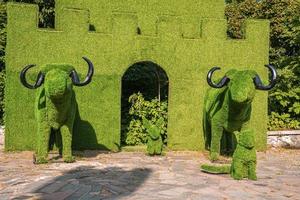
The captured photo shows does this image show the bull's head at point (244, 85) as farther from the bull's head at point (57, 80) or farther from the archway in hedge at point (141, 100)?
the archway in hedge at point (141, 100)

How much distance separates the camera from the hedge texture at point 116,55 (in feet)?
34.8

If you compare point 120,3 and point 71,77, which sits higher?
point 120,3

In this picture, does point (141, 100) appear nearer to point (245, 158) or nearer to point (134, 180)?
point (134, 180)

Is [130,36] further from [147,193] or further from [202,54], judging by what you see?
[147,193]

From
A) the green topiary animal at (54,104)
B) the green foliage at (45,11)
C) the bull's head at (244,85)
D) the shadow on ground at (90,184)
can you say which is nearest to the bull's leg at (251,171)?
the bull's head at (244,85)

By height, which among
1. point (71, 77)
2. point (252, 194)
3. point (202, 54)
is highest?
point (202, 54)

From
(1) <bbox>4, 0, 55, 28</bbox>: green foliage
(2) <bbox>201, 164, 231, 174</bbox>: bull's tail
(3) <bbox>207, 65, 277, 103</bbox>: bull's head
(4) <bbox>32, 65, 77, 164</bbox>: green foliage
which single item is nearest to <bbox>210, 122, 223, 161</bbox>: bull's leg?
(3) <bbox>207, 65, 277, 103</bbox>: bull's head

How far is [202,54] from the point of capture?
11648 millimetres

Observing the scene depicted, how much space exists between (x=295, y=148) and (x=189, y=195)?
7.25 m

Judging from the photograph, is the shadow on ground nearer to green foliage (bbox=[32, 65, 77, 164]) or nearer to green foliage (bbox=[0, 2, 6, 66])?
green foliage (bbox=[32, 65, 77, 164])

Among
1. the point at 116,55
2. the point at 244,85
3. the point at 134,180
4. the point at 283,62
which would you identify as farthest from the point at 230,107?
the point at 283,62

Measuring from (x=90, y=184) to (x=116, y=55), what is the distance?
16.6ft

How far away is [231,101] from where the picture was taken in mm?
8977

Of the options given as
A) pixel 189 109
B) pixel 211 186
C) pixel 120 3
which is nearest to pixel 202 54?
pixel 189 109
